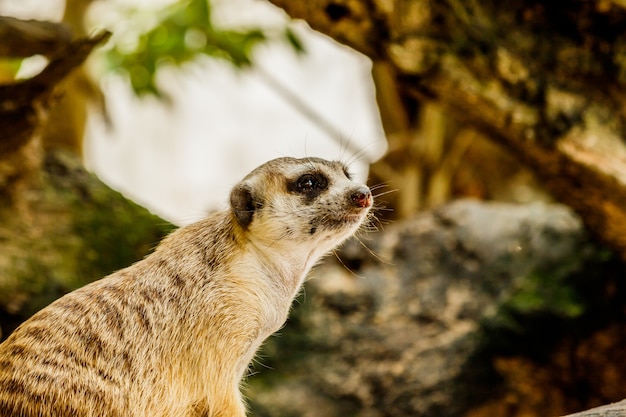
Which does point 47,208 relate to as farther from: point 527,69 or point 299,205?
point 527,69

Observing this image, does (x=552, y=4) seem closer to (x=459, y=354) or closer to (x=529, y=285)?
(x=529, y=285)

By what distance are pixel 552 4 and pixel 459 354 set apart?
97.4 inches

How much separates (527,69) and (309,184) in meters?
1.70

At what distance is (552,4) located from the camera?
435cm

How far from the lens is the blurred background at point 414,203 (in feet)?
Result: 13.8

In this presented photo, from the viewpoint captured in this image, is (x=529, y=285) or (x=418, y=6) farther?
(x=529, y=285)

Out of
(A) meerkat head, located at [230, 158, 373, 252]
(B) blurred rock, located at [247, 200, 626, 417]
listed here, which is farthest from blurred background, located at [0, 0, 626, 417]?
(A) meerkat head, located at [230, 158, 373, 252]

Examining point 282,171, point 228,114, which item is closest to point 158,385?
point 282,171

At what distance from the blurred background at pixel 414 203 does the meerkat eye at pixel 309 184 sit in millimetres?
494

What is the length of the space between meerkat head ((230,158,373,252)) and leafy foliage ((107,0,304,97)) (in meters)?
3.33

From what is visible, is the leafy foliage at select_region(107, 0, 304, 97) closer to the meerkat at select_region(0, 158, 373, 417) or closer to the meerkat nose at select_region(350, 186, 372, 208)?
the meerkat at select_region(0, 158, 373, 417)

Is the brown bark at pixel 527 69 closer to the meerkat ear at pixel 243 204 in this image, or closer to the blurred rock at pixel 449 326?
the blurred rock at pixel 449 326

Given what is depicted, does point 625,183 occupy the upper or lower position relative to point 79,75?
upper

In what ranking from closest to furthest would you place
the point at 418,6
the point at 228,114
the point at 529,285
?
1. the point at 418,6
2. the point at 529,285
3. the point at 228,114
